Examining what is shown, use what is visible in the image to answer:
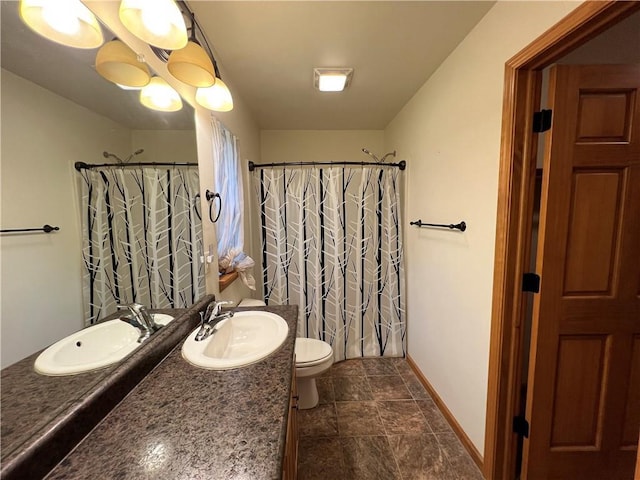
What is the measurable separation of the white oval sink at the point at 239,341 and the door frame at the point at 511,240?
1053 mm

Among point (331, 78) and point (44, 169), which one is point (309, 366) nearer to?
point (44, 169)

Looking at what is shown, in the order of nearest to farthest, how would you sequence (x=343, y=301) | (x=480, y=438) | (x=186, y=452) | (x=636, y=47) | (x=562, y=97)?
(x=186, y=452), (x=562, y=97), (x=636, y=47), (x=480, y=438), (x=343, y=301)

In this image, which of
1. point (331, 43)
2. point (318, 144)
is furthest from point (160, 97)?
point (318, 144)

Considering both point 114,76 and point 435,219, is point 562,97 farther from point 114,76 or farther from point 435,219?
point 114,76

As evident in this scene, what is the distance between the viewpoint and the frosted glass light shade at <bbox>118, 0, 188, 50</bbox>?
2.66ft

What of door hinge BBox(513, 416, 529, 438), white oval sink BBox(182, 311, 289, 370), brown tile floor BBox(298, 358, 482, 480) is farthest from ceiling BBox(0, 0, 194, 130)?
door hinge BBox(513, 416, 529, 438)

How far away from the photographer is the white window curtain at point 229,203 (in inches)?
65.1

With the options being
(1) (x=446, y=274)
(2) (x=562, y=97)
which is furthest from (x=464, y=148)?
(1) (x=446, y=274)

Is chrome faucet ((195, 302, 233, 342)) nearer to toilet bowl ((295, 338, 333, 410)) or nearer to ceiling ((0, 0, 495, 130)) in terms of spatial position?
toilet bowl ((295, 338, 333, 410))

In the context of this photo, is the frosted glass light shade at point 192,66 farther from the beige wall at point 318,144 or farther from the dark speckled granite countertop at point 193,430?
the beige wall at point 318,144

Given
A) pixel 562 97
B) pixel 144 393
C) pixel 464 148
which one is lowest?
pixel 144 393

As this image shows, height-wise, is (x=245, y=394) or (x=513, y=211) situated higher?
(x=513, y=211)

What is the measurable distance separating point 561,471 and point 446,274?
108 cm

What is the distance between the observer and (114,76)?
2.79ft
